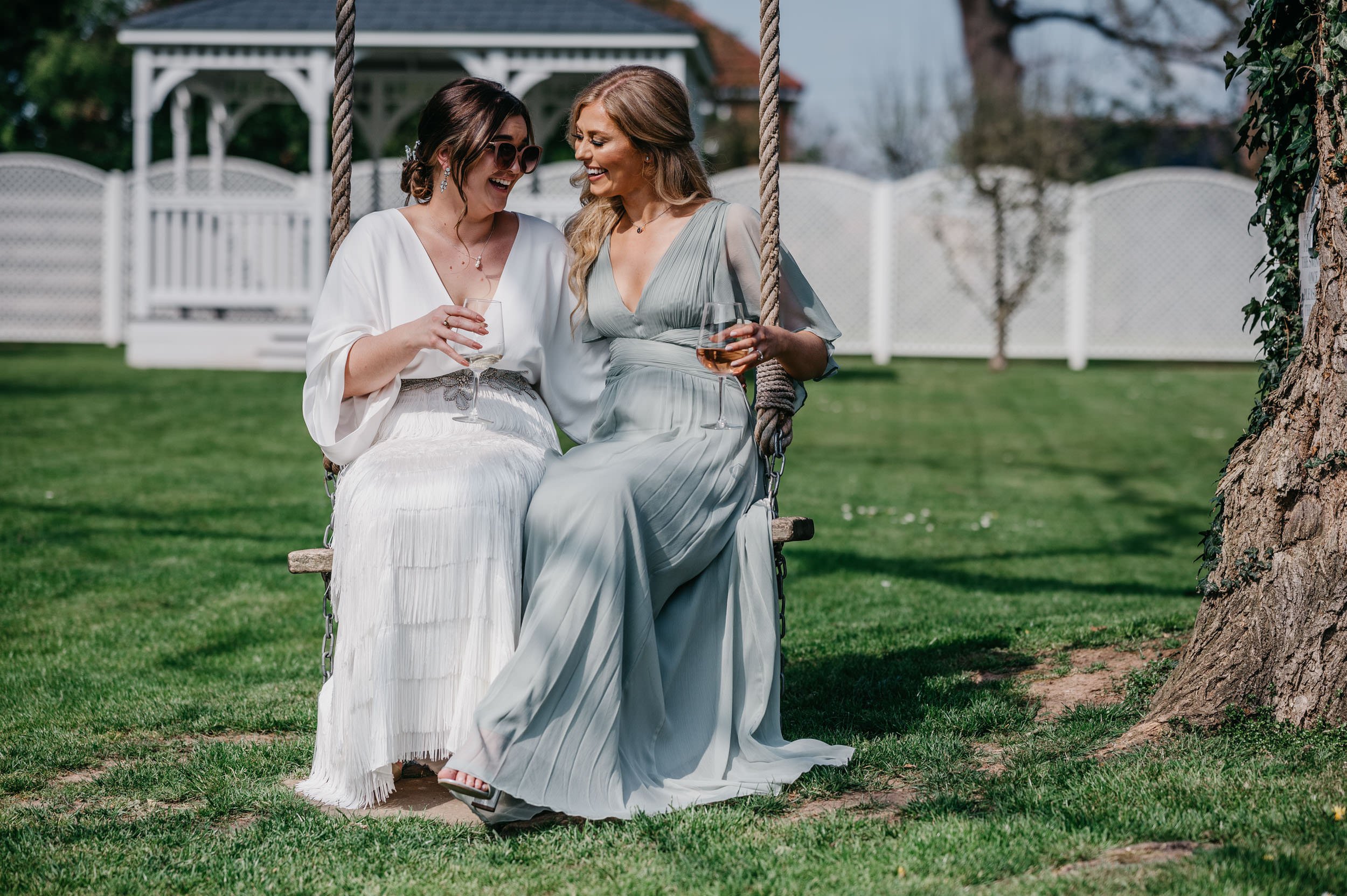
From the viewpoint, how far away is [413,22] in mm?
13984

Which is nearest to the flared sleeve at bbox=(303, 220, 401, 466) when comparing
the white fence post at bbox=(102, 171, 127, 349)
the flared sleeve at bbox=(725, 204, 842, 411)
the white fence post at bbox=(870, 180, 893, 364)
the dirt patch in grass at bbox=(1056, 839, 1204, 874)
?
the flared sleeve at bbox=(725, 204, 842, 411)

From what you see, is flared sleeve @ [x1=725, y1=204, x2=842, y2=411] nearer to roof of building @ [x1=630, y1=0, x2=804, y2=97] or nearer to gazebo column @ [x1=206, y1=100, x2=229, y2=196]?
gazebo column @ [x1=206, y1=100, x2=229, y2=196]

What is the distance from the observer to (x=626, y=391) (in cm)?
370

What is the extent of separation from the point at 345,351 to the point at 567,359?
65cm

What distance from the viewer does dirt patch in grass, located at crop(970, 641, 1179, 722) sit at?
156 inches

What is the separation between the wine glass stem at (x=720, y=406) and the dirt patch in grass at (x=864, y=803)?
991 millimetres

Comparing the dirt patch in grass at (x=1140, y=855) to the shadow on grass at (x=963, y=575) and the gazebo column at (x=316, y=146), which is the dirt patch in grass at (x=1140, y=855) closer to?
the shadow on grass at (x=963, y=575)

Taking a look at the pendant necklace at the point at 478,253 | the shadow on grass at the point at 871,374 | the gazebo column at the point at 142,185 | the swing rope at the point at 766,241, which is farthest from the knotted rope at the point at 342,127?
the shadow on grass at the point at 871,374

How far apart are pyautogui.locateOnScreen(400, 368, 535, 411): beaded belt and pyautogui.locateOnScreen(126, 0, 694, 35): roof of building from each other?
10549mm

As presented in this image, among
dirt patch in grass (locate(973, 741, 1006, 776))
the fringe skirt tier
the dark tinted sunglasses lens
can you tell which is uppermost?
the dark tinted sunglasses lens

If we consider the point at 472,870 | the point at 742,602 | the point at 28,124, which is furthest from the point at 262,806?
the point at 28,124

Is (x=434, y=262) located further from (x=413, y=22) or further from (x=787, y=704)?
(x=413, y=22)

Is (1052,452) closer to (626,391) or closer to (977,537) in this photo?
(977,537)

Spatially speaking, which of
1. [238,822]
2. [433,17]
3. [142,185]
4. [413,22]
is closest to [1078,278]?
[433,17]
